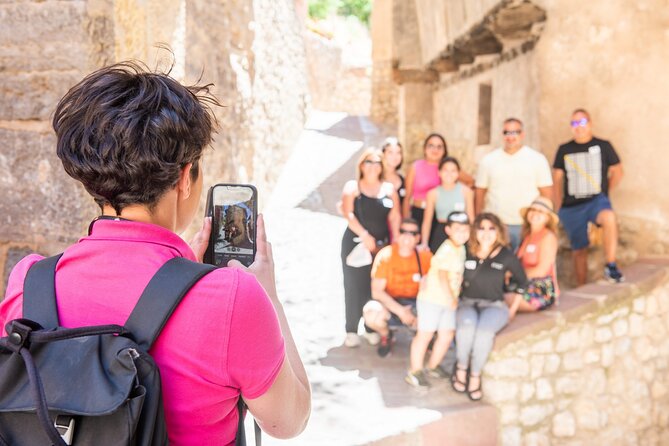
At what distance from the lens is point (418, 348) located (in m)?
4.49

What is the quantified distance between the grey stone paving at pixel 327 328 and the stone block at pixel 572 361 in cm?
89

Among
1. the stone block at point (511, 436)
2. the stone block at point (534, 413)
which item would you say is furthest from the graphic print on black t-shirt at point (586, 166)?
the stone block at point (511, 436)

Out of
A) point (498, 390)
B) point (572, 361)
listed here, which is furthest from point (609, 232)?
point (498, 390)

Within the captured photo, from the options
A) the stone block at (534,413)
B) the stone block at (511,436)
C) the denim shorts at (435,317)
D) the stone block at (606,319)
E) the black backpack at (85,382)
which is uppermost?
the black backpack at (85,382)

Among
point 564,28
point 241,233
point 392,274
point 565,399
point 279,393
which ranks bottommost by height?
point 565,399

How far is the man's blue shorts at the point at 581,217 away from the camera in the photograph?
5.56 metres

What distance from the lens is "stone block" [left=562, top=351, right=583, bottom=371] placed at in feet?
15.4

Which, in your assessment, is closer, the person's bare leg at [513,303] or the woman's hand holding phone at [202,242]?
the woman's hand holding phone at [202,242]

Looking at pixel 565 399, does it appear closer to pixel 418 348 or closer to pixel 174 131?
pixel 418 348

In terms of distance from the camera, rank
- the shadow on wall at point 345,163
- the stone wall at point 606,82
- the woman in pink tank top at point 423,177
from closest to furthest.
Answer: the woman in pink tank top at point 423,177 < the stone wall at point 606,82 < the shadow on wall at point 345,163

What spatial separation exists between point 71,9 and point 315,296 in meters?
4.27

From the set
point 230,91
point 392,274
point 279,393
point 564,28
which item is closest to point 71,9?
point 279,393

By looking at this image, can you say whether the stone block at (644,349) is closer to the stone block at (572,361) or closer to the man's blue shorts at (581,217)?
the stone block at (572,361)

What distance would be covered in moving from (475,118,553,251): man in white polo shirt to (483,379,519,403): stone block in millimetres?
1258
